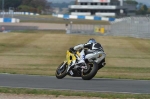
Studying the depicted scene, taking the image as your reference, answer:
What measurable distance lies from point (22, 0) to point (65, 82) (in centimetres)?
18363

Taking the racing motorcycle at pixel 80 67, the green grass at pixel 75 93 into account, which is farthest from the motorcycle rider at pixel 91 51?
the green grass at pixel 75 93

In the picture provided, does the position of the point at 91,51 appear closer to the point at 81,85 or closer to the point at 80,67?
the point at 80,67

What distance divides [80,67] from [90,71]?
400 mm

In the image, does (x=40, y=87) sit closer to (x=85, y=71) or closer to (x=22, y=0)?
(x=85, y=71)

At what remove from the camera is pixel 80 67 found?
14.5 m

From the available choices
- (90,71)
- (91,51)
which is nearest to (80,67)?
(90,71)

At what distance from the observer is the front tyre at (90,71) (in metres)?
14.0

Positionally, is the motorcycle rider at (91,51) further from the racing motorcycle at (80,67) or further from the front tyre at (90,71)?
the front tyre at (90,71)

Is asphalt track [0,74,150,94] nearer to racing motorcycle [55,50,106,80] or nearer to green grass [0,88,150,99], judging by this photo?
racing motorcycle [55,50,106,80]

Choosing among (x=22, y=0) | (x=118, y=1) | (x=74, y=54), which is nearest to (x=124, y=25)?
(x=74, y=54)

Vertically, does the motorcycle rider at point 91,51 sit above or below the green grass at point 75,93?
above

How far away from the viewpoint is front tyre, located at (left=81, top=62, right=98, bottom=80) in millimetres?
14016

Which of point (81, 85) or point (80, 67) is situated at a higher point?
point (80, 67)

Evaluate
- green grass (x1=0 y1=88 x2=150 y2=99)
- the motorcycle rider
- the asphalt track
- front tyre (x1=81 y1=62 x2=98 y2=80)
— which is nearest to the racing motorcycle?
front tyre (x1=81 y1=62 x2=98 y2=80)
